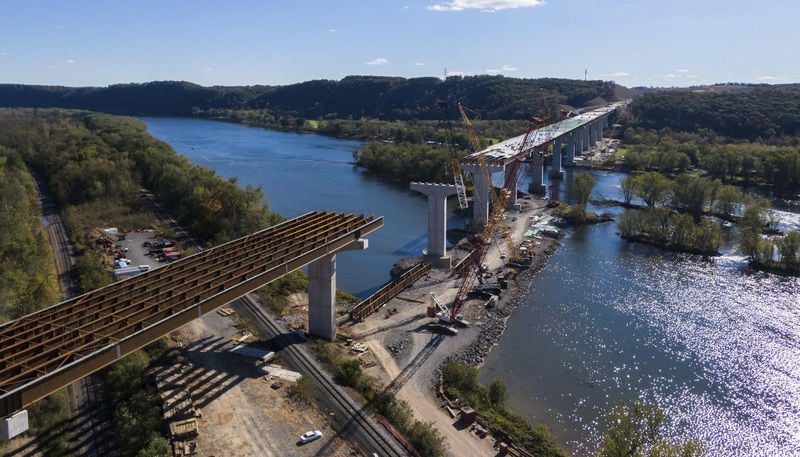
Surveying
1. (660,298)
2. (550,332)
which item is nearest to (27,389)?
(550,332)

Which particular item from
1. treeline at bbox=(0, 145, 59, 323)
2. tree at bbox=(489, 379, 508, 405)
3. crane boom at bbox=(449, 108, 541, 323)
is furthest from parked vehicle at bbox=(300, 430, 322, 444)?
treeline at bbox=(0, 145, 59, 323)

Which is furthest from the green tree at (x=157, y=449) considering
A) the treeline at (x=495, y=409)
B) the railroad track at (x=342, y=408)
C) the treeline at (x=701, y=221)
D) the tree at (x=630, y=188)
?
the tree at (x=630, y=188)

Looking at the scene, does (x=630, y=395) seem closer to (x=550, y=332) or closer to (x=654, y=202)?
(x=550, y=332)

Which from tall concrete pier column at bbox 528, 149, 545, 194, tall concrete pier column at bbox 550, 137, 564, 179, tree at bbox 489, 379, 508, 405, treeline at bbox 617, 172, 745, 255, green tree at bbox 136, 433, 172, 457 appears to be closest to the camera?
green tree at bbox 136, 433, 172, 457

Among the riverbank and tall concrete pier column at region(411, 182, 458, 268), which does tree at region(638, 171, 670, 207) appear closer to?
the riverbank

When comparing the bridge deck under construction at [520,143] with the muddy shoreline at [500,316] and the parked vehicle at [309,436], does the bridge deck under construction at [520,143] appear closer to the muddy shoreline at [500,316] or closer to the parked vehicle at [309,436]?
the muddy shoreline at [500,316]

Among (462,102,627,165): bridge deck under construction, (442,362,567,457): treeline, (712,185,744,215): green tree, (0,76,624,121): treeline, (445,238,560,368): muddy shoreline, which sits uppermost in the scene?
(0,76,624,121): treeline

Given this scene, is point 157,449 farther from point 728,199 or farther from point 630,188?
point 630,188
